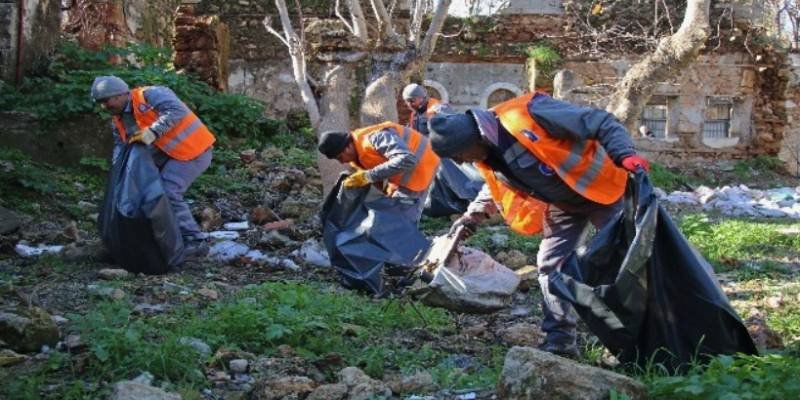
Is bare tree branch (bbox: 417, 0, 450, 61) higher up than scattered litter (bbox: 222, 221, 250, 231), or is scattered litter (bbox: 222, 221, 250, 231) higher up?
bare tree branch (bbox: 417, 0, 450, 61)

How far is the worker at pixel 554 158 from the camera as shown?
3588 millimetres

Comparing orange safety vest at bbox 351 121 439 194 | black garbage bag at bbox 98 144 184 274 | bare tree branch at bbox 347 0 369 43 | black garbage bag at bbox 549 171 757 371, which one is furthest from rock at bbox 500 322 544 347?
bare tree branch at bbox 347 0 369 43

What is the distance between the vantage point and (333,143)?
5613 millimetres

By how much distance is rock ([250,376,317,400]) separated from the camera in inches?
124

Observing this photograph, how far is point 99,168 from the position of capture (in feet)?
27.3

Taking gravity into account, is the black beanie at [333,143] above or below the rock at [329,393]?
above

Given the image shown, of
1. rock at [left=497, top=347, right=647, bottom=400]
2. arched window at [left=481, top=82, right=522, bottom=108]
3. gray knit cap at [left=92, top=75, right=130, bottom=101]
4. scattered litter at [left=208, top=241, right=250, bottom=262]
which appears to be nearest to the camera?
rock at [left=497, top=347, right=647, bottom=400]

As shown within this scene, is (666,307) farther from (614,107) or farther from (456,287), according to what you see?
(614,107)

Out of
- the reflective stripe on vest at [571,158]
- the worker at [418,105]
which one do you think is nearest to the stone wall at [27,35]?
the worker at [418,105]

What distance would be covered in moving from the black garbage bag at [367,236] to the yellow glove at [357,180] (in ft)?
0.17

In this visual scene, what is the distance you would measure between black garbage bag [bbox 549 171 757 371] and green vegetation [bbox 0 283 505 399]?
1.59 ft

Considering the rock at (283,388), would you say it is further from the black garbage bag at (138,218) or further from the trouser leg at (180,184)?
the trouser leg at (180,184)

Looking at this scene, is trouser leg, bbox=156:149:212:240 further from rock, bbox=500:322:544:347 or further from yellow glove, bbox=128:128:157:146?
rock, bbox=500:322:544:347

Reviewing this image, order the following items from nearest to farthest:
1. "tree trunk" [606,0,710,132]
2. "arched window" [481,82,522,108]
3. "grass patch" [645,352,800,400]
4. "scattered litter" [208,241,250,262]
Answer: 1. "grass patch" [645,352,800,400]
2. "scattered litter" [208,241,250,262]
3. "tree trunk" [606,0,710,132]
4. "arched window" [481,82,522,108]
